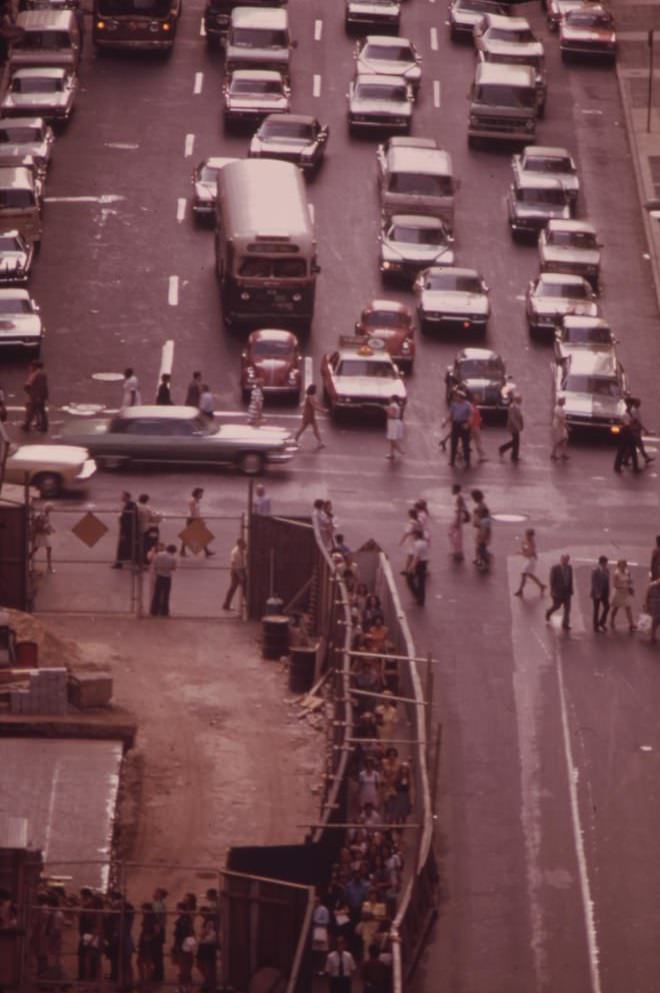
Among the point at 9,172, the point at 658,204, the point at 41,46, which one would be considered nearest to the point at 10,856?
the point at 658,204

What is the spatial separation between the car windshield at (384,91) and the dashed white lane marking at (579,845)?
34447mm

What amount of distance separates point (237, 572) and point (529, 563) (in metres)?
5.82

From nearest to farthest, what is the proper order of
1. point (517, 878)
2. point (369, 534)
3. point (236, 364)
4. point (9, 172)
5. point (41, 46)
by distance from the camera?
point (517, 878)
point (369, 534)
point (236, 364)
point (9, 172)
point (41, 46)

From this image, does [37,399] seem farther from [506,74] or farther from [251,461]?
[506,74]

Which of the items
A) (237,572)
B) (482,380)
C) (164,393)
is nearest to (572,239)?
(482,380)

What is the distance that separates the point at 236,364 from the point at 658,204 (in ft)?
58.7

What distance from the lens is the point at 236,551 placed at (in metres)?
60.4

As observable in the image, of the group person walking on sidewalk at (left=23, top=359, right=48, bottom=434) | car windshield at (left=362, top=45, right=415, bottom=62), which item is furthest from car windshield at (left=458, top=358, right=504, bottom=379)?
car windshield at (left=362, top=45, right=415, bottom=62)

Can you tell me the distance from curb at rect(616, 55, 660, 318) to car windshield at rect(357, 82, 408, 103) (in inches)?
270

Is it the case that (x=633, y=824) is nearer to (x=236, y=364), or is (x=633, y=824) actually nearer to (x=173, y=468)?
(x=173, y=468)

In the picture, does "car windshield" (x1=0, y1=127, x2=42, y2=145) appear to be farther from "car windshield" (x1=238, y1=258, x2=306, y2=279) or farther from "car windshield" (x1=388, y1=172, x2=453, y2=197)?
"car windshield" (x1=238, y1=258, x2=306, y2=279)

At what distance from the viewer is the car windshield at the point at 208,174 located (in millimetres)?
83750

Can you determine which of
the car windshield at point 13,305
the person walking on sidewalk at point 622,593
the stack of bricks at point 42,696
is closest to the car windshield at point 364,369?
the car windshield at point 13,305

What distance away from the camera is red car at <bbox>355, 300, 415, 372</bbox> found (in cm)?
7562
